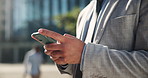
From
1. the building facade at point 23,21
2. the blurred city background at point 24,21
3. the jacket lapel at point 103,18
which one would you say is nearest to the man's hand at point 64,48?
the jacket lapel at point 103,18

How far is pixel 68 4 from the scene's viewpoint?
46.3 m

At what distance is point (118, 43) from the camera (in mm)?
1732

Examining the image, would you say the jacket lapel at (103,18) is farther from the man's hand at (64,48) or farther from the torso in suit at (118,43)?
the man's hand at (64,48)

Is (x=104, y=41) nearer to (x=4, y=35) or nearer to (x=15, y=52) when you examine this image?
(x=15, y=52)

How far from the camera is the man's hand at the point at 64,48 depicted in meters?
1.60

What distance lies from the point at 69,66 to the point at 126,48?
0.42 metres

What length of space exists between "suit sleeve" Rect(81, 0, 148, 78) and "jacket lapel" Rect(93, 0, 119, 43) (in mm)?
157

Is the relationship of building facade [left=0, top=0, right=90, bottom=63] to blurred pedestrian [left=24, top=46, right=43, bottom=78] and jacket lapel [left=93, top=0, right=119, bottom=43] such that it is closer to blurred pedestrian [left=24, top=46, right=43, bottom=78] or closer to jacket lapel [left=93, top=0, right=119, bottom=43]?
blurred pedestrian [left=24, top=46, right=43, bottom=78]

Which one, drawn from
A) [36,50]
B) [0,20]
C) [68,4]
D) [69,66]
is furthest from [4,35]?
[69,66]

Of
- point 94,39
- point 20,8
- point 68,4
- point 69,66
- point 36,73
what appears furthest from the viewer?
point 20,8

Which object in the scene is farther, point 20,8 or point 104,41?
point 20,8

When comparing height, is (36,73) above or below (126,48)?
below

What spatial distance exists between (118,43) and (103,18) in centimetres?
18

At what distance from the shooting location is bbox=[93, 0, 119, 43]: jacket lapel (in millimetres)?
1791
